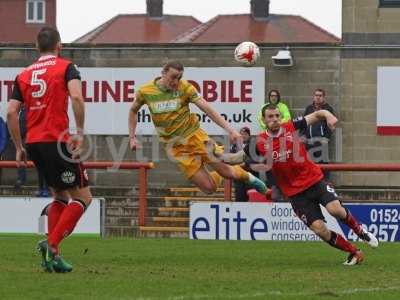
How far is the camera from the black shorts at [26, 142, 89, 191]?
11.7 metres

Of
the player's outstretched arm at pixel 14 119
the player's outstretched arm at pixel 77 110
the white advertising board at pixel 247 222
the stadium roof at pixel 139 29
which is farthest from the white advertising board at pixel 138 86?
the stadium roof at pixel 139 29

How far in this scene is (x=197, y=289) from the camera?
34.5ft

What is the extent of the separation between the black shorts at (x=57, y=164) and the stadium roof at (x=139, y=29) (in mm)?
72807

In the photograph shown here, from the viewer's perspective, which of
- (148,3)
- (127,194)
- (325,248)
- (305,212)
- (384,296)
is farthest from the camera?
(148,3)

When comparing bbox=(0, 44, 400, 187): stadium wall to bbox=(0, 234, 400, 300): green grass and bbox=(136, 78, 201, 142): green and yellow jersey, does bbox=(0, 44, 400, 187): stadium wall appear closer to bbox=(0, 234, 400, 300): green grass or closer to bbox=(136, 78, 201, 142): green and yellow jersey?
bbox=(0, 234, 400, 300): green grass

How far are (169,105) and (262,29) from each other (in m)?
68.2

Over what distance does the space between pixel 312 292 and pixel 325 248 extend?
20.6 feet

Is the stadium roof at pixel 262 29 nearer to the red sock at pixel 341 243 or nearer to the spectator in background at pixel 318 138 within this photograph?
the spectator in background at pixel 318 138

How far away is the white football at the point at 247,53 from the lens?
80.8ft

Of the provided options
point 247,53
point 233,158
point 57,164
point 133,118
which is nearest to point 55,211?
point 57,164

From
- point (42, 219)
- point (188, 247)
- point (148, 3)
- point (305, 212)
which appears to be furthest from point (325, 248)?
point (148, 3)

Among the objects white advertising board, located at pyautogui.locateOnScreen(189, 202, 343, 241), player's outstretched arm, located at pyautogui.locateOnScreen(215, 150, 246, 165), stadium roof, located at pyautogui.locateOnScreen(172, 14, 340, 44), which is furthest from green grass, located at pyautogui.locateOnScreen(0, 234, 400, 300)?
stadium roof, located at pyautogui.locateOnScreen(172, 14, 340, 44)

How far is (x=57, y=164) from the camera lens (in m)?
11.7

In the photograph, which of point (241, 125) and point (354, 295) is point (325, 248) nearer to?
point (354, 295)
